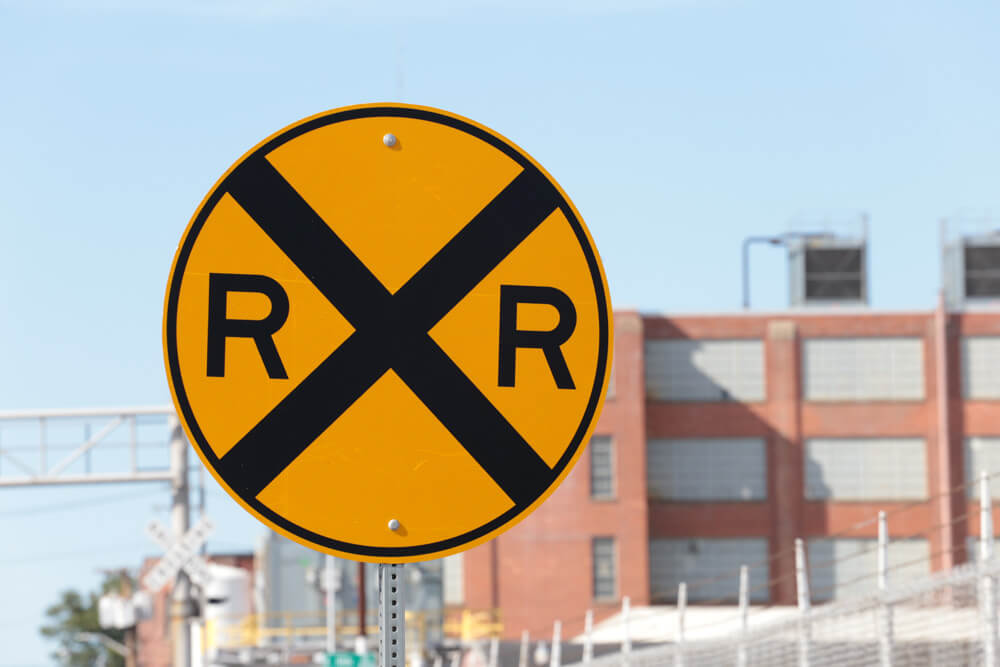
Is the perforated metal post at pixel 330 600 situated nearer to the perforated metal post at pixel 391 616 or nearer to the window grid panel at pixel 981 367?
the perforated metal post at pixel 391 616

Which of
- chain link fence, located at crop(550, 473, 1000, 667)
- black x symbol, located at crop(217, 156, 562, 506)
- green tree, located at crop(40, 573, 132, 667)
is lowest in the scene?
green tree, located at crop(40, 573, 132, 667)

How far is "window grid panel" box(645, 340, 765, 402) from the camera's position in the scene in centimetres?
6838

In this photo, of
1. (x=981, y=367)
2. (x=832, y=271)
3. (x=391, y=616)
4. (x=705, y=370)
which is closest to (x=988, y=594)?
(x=391, y=616)

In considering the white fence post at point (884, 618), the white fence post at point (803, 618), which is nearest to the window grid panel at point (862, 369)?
the white fence post at point (803, 618)

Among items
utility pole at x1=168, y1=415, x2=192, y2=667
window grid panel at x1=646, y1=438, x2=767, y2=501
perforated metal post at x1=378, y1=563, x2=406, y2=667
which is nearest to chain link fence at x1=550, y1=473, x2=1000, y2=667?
utility pole at x1=168, y1=415, x2=192, y2=667

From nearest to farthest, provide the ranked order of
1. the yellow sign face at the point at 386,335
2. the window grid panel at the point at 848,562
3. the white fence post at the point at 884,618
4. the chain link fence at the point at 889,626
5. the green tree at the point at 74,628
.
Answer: the yellow sign face at the point at 386,335 < the chain link fence at the point at 889,626 < the white fence post at the point at 884,618 < the window grid panel at the point at 848,562 < the green tree at the point at 74,628

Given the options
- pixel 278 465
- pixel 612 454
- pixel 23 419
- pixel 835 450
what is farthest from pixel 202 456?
pixel 835 450

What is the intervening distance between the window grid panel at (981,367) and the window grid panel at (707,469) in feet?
30.2

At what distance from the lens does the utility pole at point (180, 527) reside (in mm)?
23938

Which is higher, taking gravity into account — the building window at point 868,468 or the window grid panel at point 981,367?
the window grid panel at point 981,367

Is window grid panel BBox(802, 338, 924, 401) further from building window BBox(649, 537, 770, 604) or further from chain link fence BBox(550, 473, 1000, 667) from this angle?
chain link fence BBox(550, 473, 1000, 667)

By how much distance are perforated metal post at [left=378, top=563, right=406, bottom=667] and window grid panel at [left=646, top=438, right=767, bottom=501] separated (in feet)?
215

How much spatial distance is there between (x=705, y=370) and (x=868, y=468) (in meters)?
8.23

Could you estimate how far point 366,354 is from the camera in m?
3.17
